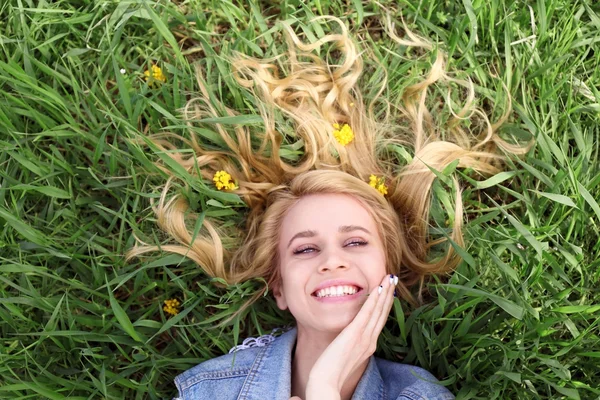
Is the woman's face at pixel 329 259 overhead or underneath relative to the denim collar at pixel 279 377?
overhead

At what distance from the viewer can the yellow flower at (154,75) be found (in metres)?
3.48

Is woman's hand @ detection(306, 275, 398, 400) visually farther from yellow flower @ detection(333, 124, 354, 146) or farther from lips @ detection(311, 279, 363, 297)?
yellow flower @ detection(333, 124, 354, 146)

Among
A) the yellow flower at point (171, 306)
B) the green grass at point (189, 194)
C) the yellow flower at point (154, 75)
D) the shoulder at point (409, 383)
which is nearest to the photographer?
the shoulder at point (409, 383)

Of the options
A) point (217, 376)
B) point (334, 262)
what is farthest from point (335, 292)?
point (217, 376)

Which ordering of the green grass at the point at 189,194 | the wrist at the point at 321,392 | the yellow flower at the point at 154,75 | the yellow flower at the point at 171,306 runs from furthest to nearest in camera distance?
the yellow flower at the point at 154,75, the yellow flower at the point at 171,306, the green grass at the point at 189,194, the wrist at the point at 321,392

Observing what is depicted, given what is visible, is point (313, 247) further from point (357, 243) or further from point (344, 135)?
point (344, 135)

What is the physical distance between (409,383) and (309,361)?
1.40 ft

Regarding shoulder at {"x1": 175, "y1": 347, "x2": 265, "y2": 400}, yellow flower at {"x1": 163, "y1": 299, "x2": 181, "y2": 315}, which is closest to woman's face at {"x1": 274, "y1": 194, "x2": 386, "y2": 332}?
shoulder at {"x1": 175, "y1": 347, "x2": 265, "y2": 400}

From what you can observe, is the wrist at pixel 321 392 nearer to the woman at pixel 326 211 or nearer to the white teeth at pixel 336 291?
the woman at pixel 326 211

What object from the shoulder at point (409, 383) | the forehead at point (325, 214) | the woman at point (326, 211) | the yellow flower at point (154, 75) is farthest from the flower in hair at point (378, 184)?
the yellow flower at point (154, 75)

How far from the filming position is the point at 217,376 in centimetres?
315

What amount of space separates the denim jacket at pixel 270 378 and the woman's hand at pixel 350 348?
0.44 feet

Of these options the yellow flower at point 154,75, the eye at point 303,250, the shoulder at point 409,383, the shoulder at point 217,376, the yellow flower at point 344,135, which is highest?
the yellow flower at point 154,75

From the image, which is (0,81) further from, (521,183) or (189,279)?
(521,183)
